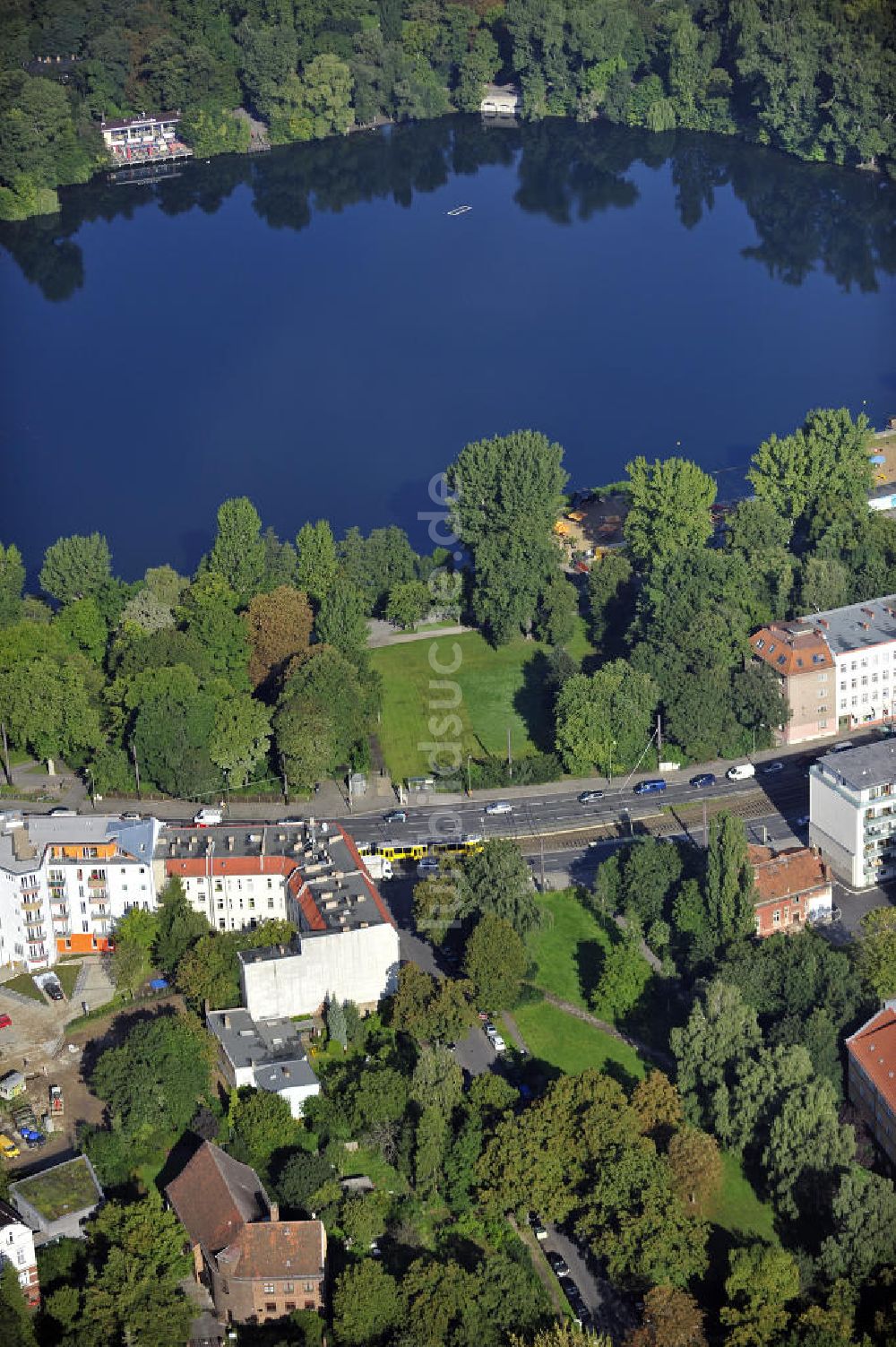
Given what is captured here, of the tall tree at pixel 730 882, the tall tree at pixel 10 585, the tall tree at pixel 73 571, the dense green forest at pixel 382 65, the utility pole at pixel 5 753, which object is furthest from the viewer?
the dense green forest at pixel 382 65

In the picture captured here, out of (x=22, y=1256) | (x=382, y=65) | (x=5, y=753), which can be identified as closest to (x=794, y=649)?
(x=5, y=753)

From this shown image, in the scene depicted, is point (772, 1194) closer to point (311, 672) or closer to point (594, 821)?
point (594, 821)

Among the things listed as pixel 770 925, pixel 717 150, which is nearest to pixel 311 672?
pixel 770 925

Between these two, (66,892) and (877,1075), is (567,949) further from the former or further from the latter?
(66,892)

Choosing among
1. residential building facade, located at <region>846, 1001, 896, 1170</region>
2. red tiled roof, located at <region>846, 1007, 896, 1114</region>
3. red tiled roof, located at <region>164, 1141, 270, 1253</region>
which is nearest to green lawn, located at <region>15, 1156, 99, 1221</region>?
red tiled roof, located at <region>164, 1141, 270, 1253</region>

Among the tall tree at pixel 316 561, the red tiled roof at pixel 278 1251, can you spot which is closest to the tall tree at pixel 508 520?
the tall tree at pixel 316 561

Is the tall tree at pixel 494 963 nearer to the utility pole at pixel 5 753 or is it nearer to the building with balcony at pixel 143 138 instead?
the utility pole at pixel 5 753
